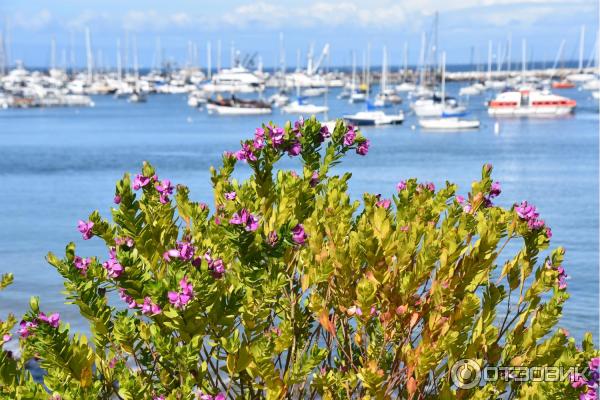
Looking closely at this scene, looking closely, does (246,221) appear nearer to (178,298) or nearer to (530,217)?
(178,298)

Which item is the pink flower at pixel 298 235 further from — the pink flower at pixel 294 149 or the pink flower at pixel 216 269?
the pink flower at pixel 294 149

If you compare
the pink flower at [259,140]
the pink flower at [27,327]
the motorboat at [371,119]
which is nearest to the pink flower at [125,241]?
the pink flower at [27,327]

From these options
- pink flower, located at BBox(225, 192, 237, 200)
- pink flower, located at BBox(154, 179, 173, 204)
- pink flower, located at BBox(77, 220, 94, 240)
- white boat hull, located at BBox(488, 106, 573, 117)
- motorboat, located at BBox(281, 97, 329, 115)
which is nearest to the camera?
pink flower, located at BBox(77, 220, 94, 240)

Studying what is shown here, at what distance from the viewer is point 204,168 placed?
1866 inches

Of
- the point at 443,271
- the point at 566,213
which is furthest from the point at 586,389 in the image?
the point at 566,213

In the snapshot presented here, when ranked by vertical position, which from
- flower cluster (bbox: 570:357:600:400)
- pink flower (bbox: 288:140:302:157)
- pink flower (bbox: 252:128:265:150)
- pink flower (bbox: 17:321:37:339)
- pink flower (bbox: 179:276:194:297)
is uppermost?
pink flower (bbox: 252:128:265:150)

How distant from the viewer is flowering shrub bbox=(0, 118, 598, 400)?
13.9 feet

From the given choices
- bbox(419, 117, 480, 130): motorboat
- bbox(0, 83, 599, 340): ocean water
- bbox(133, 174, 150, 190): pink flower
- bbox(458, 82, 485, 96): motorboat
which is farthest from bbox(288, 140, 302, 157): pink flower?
bbox(458, 82, 485, 96): motorboat

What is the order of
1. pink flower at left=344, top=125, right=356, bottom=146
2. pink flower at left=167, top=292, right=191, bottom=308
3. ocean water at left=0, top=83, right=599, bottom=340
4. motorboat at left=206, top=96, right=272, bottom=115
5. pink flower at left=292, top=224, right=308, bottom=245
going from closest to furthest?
pink flower at left=167, top=292, right=191, bottom=308, pink flower at left=292, top=224, right=308, bottom=245, pink flower at left=344, top=125, right=356, bottom=146, ocean water at left=0, top=83, right=599, bottom=340, motorboat at left=206, top=96, right=272, bottom=115

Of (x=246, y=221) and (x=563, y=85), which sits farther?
(x=563, y=85)

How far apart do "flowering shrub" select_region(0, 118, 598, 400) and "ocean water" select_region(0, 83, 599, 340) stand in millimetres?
10267

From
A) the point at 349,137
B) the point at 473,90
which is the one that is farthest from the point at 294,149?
the point at 473,90

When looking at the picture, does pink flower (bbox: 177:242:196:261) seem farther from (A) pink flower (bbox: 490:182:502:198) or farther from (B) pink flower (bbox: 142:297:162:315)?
(A) pink flower (bbox: 490:182:502:198)

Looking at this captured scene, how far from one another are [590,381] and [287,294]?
1.60m
